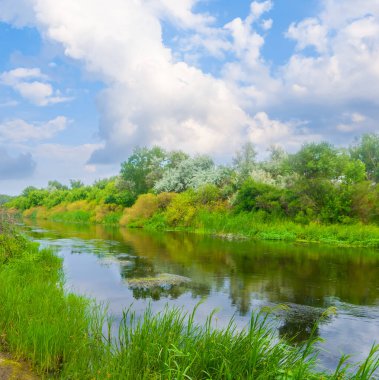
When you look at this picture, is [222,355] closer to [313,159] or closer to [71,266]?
[71,266]

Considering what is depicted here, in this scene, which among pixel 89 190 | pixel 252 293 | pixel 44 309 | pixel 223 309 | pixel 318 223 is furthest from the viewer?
pixel 89 190

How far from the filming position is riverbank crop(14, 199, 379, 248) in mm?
32344

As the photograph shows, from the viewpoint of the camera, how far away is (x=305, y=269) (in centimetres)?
2088

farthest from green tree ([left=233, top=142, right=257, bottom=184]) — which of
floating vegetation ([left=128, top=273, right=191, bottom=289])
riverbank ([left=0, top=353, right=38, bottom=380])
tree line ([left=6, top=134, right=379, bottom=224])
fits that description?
riverbank ([left=0, top=353, right=38, bottom=380])

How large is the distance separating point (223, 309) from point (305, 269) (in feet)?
29.9

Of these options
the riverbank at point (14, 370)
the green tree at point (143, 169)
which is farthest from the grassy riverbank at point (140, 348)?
the green tree at point (143, 169)

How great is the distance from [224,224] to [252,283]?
23.2 meters

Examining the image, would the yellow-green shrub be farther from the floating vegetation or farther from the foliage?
the floating vegetation

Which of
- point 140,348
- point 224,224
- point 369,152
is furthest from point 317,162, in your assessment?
point 140,348

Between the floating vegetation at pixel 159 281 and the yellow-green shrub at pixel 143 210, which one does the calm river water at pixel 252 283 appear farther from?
the yellow-green shrub at pixel 143 210

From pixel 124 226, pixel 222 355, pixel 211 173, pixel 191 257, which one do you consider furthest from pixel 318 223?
pixel 222 355

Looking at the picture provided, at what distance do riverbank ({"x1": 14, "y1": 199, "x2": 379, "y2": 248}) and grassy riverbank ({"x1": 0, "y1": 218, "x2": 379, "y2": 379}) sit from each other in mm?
26218

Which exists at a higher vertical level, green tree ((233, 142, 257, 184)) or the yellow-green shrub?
green tree ((233, 142, 257, 184))

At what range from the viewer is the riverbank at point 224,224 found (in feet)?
106
